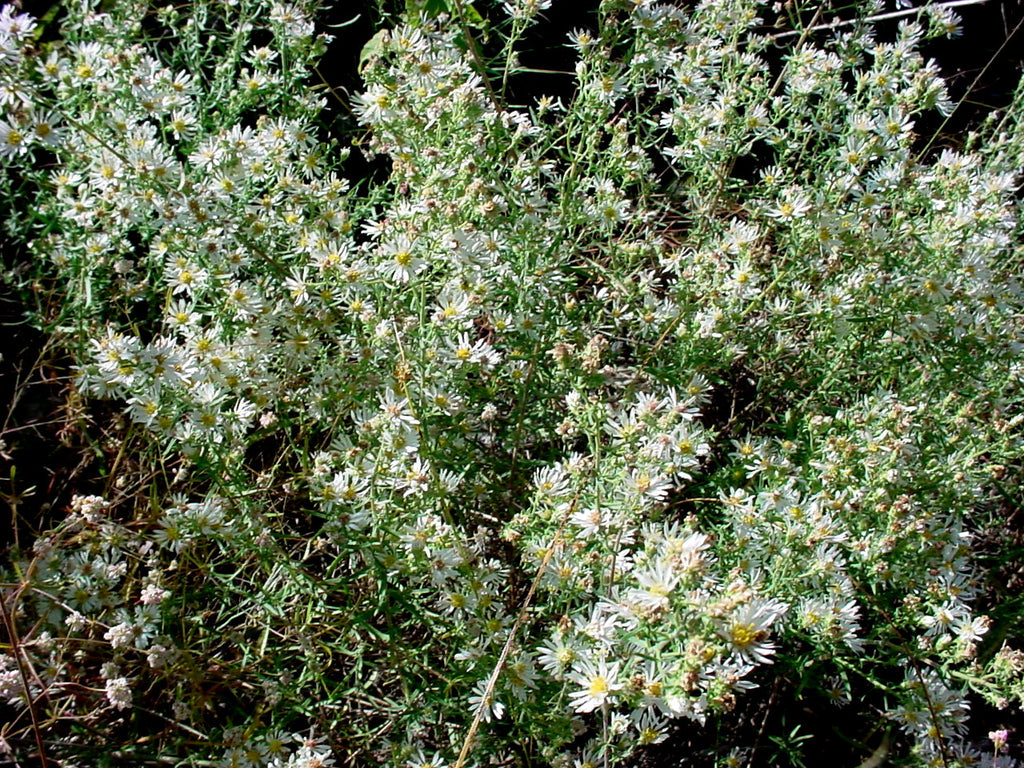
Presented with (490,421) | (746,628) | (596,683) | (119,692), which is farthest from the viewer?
(490,421)

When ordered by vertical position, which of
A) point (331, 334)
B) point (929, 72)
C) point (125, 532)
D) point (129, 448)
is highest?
point (929, 72)

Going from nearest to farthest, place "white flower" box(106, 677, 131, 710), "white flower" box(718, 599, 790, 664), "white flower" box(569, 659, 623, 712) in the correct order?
"white flower" box(718, 599, 790, 664)
"white flower" box(569, 659, 623, 712)
"white flower" box(106, 677, 131, 710)

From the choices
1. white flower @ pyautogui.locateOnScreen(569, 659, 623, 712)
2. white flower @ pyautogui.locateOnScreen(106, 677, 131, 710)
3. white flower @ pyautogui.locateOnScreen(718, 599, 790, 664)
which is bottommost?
white flower @ pyautogui.locateOnScreen(106, 677, 131, 710)

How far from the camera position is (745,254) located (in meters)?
2.34

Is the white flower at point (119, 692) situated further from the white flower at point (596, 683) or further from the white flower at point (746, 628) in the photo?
the white flower at point (746, 628)

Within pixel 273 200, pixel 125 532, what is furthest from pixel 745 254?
pixel 125 532

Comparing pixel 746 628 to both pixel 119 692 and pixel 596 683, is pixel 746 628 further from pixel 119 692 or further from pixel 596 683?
pixel 119 692

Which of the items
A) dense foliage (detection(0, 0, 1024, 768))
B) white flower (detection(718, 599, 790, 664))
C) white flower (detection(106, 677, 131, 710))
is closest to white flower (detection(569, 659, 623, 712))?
dense foliage (detection(0, 0, 1024, 768))

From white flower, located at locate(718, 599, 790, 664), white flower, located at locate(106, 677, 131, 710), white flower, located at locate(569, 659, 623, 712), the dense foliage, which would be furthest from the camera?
the dense foliage

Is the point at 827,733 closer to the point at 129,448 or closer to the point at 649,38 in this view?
the point at 649,38

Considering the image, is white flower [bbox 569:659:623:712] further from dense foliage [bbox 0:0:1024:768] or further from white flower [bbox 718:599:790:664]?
white flower [bbox 718:599:790:664]

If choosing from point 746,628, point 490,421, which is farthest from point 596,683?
point 490,421

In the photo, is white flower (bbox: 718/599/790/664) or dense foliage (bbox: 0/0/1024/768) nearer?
white flower (bbox: 718/599/790/664)

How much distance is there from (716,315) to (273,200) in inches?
43.6
